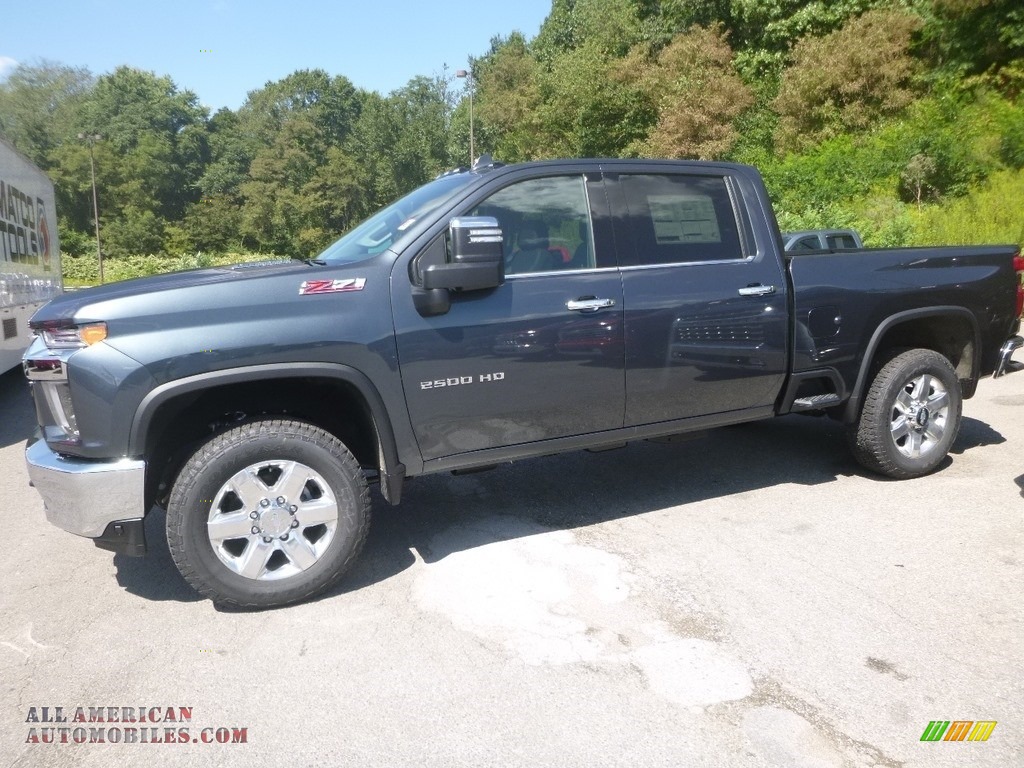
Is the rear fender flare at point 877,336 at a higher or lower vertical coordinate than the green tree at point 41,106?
lower

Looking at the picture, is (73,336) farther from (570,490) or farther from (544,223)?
(570,490)

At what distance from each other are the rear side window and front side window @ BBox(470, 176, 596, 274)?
28 centimetres

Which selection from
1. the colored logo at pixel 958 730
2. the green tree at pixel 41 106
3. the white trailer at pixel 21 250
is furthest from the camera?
the green tree at pixel 41 106

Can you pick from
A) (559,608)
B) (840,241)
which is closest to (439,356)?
(559,608)

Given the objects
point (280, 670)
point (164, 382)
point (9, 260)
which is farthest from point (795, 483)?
point (9, 260)

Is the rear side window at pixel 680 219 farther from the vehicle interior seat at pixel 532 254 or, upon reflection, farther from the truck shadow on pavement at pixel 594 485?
the truck shadow on pavement at pixel 594 485

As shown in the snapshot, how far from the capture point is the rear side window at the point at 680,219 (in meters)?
4.38

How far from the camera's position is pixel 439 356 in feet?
12.4

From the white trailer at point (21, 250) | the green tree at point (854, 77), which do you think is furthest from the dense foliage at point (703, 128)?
the white trailer at point (21, 250)

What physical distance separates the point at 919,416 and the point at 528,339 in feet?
9.39

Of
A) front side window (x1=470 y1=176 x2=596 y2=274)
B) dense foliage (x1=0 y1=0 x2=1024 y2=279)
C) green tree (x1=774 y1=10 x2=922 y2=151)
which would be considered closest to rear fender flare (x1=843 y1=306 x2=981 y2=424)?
front side window (x1=470 y1=176 x2=596 y2=274)

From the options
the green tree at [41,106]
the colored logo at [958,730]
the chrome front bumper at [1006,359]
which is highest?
the green tree at [41,106]

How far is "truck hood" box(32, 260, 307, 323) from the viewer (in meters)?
3.38

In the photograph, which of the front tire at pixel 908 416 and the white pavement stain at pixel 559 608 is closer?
the white pavement stain at pixel 559 608
